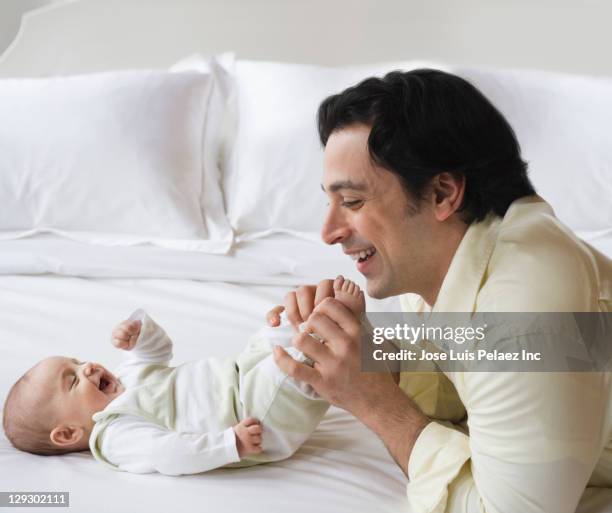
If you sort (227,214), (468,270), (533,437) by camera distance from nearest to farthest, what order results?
1. (533,437)
2. (468,270)
3. (227,214)

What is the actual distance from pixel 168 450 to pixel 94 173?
1.27 metres

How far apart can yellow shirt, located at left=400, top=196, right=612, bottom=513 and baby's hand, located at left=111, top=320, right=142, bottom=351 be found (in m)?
0.61

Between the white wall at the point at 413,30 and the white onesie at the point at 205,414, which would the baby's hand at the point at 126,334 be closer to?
the white onesie at the point at 205,414

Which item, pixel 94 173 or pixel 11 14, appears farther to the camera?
pixel 11 14

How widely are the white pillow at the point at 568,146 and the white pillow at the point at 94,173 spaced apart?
3.07 feet

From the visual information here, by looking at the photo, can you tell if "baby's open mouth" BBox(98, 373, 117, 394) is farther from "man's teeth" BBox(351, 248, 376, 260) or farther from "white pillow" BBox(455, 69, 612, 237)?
"white pillow" BBox(455, 69, 612, 237)

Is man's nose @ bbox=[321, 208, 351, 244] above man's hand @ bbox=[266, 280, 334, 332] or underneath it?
above

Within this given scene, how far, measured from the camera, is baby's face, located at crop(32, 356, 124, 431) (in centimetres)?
138

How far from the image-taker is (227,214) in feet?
8.14

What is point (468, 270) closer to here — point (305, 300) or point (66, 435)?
point (305, 300)

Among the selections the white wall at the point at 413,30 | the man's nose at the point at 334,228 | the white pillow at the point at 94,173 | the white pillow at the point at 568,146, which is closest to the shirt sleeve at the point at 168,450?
the man's nose at the point at 334,228

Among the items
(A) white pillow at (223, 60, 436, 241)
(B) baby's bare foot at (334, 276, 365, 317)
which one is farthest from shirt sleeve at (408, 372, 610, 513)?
(A) white pillow at (223, 60, 436, 241)

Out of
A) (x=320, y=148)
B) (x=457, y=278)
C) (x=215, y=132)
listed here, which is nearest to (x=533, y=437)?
(x=457, y=278)

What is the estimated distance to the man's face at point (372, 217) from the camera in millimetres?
1254
